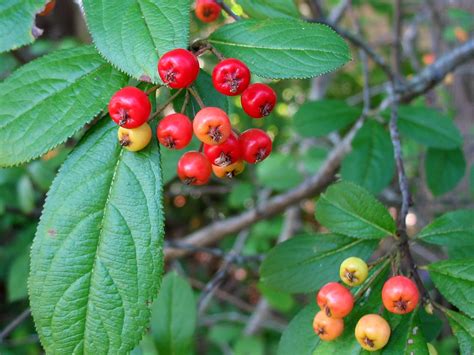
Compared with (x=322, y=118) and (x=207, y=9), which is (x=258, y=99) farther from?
(x=322, y=118)

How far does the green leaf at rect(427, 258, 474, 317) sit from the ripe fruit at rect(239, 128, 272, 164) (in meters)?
0.54

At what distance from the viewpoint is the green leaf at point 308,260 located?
59.9 inches

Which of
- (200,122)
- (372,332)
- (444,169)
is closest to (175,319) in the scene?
(372,332)

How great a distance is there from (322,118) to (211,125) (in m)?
1.43

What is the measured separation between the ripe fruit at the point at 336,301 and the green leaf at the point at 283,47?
505 millimetres

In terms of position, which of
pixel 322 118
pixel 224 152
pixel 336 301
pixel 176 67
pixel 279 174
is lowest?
pixel 279 174

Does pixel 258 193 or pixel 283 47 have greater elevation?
pixel 283 47

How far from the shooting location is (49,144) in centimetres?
115

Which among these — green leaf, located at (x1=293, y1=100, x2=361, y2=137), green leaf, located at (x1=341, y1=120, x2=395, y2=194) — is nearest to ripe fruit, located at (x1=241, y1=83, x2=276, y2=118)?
green leaf, located at (x1=341, y1=120, x2=395, y2=194)

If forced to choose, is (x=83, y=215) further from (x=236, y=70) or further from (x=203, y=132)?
(x=236, y=70)

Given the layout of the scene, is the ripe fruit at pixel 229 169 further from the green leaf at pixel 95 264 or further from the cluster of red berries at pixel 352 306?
the cluster of red berries at pixel 352 306

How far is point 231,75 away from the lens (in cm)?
111

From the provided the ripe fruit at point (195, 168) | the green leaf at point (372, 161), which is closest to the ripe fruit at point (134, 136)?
the ripe fruit at point (195, 168)

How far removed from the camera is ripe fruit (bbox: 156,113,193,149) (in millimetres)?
1146
